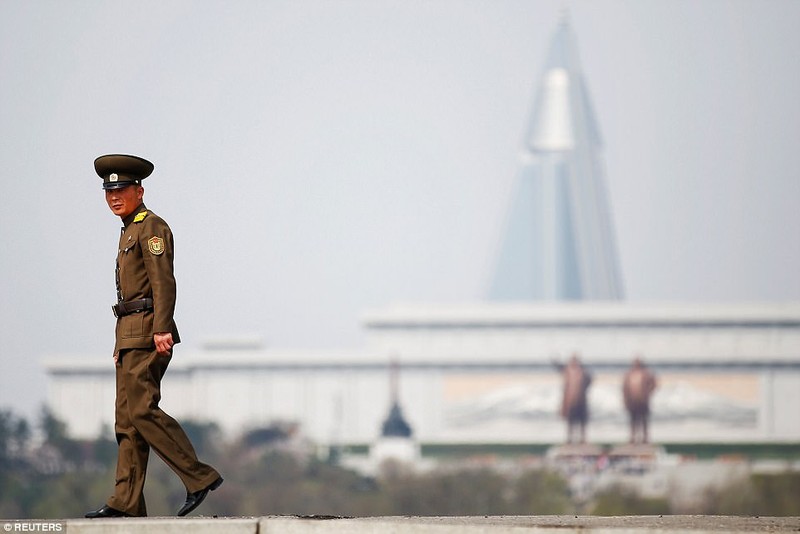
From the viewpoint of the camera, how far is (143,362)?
9680mm

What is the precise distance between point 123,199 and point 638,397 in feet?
268

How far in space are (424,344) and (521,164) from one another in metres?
29.7

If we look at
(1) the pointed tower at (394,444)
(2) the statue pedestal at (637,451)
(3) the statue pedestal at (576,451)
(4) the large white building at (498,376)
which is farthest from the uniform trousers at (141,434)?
(4) the large white building at (498,376)

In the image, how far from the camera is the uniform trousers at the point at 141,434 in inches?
378

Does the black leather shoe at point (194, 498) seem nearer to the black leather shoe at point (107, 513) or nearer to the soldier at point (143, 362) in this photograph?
the soldier at point (143, 362)

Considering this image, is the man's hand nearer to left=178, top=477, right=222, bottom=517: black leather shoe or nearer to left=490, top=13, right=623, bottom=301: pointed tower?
left=178, top=477, right=222, bottom=517: black leather shoe

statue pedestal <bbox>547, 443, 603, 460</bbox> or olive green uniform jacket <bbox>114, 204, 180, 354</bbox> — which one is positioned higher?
olive green uniform jacket <bbox>114, 204, 180, 354</bbox>

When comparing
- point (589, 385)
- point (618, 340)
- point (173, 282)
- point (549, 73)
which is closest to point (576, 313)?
point (618, 340)

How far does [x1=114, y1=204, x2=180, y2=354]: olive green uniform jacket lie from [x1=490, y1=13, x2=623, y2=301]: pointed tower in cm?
11305

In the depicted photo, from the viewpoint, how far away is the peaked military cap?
9867 millimetres

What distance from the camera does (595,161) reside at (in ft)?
421

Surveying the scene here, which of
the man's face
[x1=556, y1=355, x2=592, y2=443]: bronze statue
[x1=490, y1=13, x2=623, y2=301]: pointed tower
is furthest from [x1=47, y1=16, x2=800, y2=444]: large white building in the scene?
the man's face

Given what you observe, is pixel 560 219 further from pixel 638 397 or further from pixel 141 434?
pixel 141 434

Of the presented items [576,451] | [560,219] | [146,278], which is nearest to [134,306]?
[146,278]
